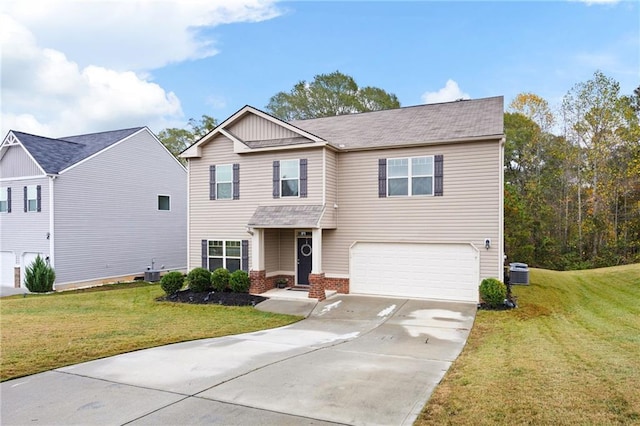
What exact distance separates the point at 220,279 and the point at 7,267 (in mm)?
13337

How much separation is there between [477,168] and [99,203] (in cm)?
1779

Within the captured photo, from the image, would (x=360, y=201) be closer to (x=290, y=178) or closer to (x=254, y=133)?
(x=290, y=178)

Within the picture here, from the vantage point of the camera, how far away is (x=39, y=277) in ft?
59.8

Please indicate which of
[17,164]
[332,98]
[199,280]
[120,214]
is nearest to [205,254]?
[199,280]

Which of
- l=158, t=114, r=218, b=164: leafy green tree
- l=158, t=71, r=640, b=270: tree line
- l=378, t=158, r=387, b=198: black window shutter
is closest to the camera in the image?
l=378, t=158, r=387, b=198: black window shutter

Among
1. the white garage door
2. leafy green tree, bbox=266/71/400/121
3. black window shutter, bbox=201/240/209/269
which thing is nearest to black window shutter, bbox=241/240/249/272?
black window shutter, bbox=201/240/209/269

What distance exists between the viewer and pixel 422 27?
17203 mm

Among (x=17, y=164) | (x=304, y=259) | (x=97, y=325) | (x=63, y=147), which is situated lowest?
(x=97, y=325)

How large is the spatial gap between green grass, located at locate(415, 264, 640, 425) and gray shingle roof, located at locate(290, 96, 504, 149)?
5.76 metres

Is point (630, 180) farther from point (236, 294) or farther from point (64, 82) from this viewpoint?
point (64, 82)

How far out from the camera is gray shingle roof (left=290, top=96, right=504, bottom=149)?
13805mm

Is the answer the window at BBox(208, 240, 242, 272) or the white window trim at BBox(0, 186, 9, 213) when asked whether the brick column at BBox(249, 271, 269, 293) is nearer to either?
the window at BBox(208, 240, 242, 272)

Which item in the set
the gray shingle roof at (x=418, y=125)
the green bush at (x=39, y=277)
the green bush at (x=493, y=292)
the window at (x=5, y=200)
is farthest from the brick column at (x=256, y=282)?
the window at (x=5, y=200)

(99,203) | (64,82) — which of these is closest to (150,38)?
(64,82)
